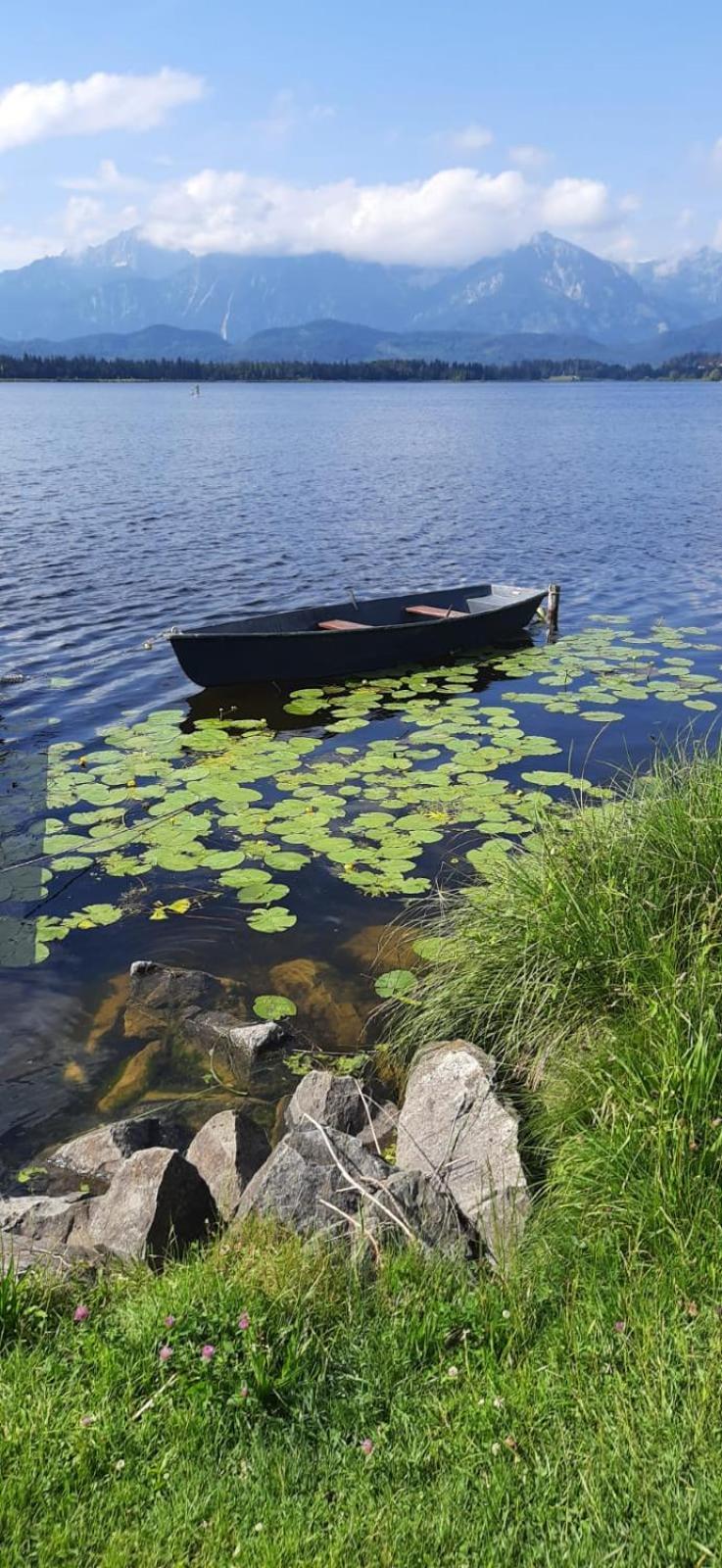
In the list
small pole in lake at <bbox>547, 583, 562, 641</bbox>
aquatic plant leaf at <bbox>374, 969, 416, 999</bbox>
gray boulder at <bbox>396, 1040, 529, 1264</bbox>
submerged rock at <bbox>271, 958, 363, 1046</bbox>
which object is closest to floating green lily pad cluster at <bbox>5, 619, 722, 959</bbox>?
submerged rock at <bbox>271, 958, 363, 1046</bbox>

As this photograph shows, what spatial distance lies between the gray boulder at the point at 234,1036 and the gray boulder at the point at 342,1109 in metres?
1.07

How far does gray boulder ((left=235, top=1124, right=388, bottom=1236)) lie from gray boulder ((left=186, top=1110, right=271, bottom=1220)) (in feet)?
1.32

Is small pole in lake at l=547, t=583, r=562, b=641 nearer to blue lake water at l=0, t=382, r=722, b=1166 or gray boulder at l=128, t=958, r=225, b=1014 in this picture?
blue lake water at l=0, t=382, r=722, b=1166

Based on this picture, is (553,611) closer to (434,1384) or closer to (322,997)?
(322,997)

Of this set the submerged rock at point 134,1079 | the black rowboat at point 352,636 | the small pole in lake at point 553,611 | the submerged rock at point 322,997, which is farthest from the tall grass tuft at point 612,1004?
the small pole in lake at point 553,611

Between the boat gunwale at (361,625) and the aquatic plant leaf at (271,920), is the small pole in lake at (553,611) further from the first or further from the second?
the aquatic plant leaf at (271,920)

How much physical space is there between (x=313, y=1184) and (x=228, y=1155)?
1.04 metres

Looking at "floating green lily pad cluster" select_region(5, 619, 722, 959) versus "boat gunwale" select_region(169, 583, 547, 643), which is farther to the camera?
"boat gunwale" select_region(169, 583, 547, 643)

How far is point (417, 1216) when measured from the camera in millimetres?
5367

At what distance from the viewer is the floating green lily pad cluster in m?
11.1

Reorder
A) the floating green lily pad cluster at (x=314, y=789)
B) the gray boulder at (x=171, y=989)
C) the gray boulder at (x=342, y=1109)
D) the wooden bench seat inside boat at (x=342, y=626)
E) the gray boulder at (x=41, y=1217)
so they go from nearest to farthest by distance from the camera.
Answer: the gray boulder at (x=41, y=1217) < the gray boulder at (x=342, y=1109) < the gray boulder at (x=171, y=989) < the floating green lily pad cluster at (x=314, y=789) < the wooden bench seat inside boat at (x=342, y=626)

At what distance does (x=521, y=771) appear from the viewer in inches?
550

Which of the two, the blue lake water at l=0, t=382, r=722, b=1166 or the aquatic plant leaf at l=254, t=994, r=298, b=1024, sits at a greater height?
the blue lake water at l=0, t=382, r=722, b=1166

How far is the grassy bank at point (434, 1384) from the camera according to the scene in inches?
142
